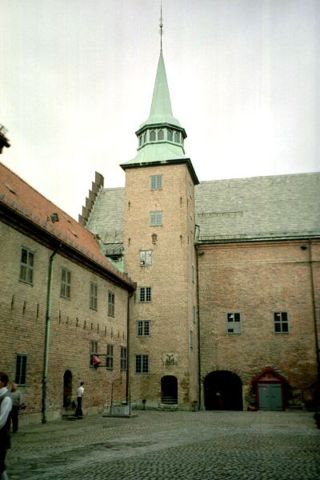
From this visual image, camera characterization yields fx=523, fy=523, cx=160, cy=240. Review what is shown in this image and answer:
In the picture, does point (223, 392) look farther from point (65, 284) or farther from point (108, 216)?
point (65, 284)

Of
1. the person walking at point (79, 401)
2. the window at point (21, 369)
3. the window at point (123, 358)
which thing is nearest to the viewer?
the window at point (21, 369)

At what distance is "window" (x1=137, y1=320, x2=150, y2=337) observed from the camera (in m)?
33.1

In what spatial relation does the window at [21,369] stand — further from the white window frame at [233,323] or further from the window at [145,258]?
the white window frame at [233,323]

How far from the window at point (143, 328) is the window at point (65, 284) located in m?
10.0

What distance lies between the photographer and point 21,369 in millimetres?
19391

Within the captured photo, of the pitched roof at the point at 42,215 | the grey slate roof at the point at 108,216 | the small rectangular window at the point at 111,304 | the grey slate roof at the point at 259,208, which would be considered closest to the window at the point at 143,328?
the pitched roof at the point at 42,215

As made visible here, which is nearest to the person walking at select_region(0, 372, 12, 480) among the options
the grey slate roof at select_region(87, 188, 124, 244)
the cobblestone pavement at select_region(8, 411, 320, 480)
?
the cobblestone pavement at select_region(8, 411, 320, 480)

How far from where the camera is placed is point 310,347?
110 feet

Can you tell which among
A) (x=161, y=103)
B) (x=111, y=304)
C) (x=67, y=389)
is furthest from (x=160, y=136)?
(x=67, y=389)

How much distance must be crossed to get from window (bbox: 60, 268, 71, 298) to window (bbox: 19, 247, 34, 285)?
2.82 metres

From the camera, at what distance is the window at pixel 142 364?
32625 mm

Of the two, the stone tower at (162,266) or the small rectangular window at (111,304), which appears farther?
the stone tower at (162,266)

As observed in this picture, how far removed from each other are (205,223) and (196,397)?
41.6 feet

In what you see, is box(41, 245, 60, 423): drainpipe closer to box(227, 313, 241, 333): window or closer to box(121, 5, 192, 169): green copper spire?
box(121, 5, 192, 169): green copper spire
